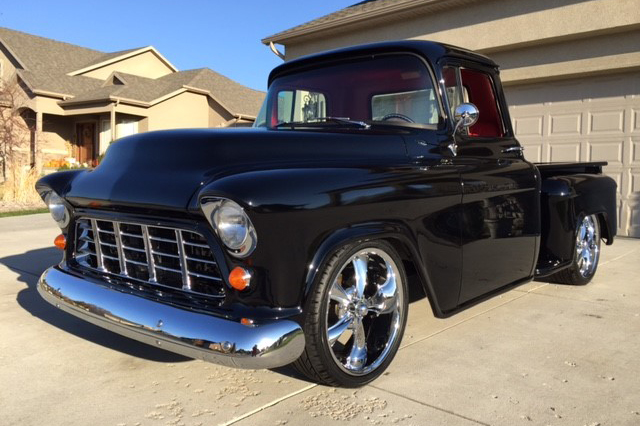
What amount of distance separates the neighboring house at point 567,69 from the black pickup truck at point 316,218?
4728 millimetres

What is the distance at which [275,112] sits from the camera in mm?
4039

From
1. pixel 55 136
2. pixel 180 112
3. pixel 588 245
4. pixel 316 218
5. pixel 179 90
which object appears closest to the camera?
pixel 316 218

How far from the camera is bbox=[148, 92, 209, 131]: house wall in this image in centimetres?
2211

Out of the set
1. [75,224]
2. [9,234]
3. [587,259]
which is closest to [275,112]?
[75,224]

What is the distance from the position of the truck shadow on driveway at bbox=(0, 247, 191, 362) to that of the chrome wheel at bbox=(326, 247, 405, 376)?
0.99m

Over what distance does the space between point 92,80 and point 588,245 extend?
73.4 feet

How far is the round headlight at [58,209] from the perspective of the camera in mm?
3184

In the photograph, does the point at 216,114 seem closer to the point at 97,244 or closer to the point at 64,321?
the point at 64,321

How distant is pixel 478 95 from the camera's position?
4.02 meters

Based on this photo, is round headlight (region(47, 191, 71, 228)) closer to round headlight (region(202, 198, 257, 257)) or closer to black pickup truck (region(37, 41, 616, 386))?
black pickup truck (region(37, 41, 616, 386))

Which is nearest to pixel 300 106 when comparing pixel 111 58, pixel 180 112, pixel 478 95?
pixel 478 95

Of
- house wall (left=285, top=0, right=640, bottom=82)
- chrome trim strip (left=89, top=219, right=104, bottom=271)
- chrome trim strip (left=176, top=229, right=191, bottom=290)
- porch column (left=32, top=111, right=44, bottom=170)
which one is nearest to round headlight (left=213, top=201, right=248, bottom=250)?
chrome trim strip (left=176, top=229, right=191, bottom=290)

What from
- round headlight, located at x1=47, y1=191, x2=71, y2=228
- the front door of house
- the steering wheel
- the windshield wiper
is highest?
the front door of house

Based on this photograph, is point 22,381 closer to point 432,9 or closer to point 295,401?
point 295,401
